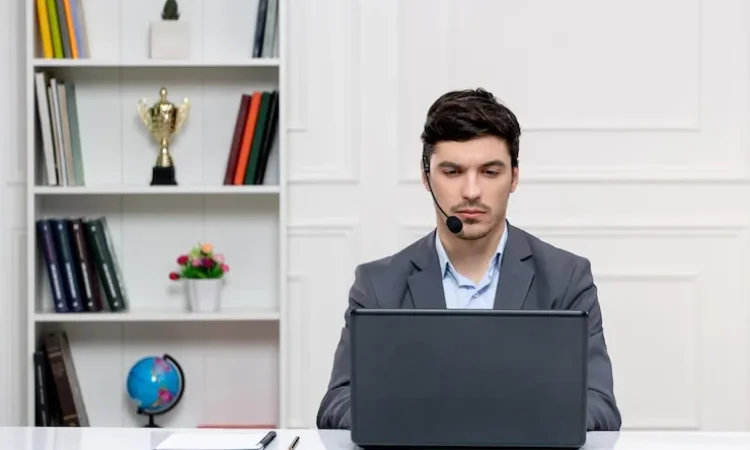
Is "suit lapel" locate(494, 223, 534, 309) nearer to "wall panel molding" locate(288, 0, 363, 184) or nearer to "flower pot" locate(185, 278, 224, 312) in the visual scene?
"wall panel molding" locate(288, 0, 363, 184)

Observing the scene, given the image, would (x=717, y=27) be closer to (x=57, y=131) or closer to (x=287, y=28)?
(x=287, y=28)

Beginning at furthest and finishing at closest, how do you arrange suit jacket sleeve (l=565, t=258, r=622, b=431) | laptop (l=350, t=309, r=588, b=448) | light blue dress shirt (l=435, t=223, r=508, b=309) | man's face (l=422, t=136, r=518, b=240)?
light blue dress shirt (l=435, t=223, r=508, b=309) → man's face (l=422, t=136, r=518, b=240) → suit jacket sleeve (l=565, t=258, r=622, b=431) → laptop (l=350, t=309, r=588, b=448)

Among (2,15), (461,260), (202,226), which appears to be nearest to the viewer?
(461,260)

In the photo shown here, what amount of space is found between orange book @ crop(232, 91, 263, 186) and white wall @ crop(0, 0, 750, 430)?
0.45 feet

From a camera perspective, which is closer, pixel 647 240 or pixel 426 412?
pixel 426 412

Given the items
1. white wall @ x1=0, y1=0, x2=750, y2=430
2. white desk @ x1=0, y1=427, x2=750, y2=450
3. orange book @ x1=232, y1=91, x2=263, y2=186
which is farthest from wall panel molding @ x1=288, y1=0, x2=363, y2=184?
white desk @ x1=0, y1=427, x2=750, y2=450

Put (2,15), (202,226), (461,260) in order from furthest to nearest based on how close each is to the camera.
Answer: (202,226)
(2,15)
(461,260)

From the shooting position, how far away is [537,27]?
381 centimetres

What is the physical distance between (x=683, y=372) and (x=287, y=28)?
69.9 inches

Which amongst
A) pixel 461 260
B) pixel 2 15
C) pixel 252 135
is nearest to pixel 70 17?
pixel 2 15

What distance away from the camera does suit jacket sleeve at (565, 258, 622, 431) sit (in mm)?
1930

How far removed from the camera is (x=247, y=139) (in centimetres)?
376

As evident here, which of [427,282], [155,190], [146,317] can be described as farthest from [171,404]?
[427,282]

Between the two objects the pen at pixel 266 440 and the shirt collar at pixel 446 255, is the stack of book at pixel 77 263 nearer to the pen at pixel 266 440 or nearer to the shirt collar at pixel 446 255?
the shirt collar at pixel 446 255
